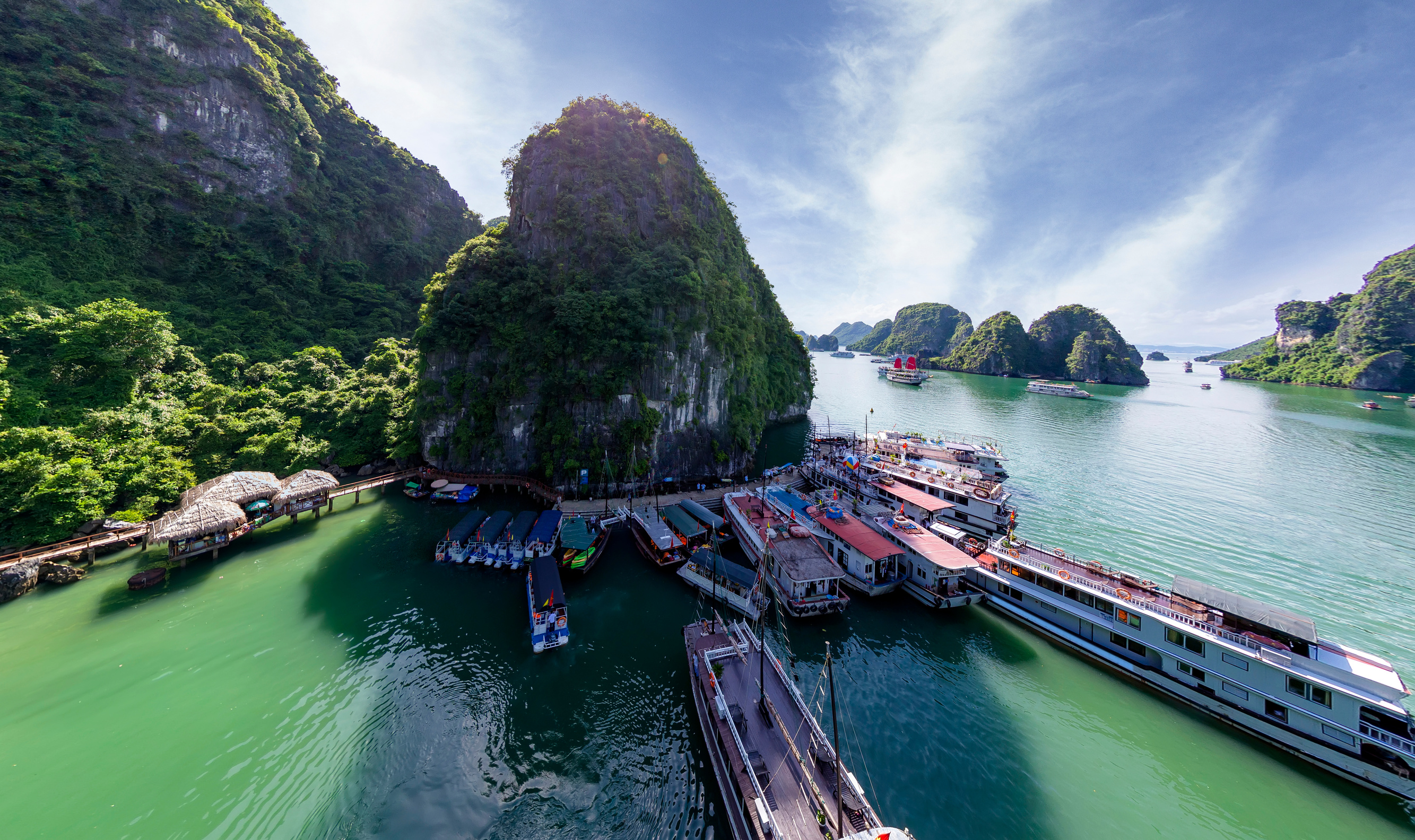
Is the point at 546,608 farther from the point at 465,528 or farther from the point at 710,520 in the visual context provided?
the point at 710,520

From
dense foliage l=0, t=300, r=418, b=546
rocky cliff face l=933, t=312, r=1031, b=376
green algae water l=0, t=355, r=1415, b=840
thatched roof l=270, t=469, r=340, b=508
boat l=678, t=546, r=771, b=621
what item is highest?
rocky cliff face l=933, t=312, r=1031, b=376

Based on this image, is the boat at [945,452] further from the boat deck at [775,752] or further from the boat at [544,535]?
the boat at [544,535]

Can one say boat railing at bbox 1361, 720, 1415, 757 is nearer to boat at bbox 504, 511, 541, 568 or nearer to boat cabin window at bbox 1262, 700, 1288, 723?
boat cabin window at bbox 1262, 700, 1288, 723

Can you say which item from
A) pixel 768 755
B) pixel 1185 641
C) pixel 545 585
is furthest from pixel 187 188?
pixel 1185 641

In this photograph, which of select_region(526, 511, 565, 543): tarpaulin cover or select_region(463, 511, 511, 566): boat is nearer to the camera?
select_region(463, 511, 511, 566): boat

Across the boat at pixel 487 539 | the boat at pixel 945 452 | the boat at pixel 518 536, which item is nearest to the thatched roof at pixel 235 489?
the boat at pixel 487 539

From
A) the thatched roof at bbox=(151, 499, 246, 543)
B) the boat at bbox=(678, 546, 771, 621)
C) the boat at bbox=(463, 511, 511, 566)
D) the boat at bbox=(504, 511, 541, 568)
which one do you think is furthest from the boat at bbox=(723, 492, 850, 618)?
the thatched roof at bbox=(151, 499, 246, 543)

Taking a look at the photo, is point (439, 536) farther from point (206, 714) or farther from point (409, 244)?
point (409, 244)

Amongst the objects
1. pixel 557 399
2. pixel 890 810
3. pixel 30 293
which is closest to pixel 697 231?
pixel 557 399
